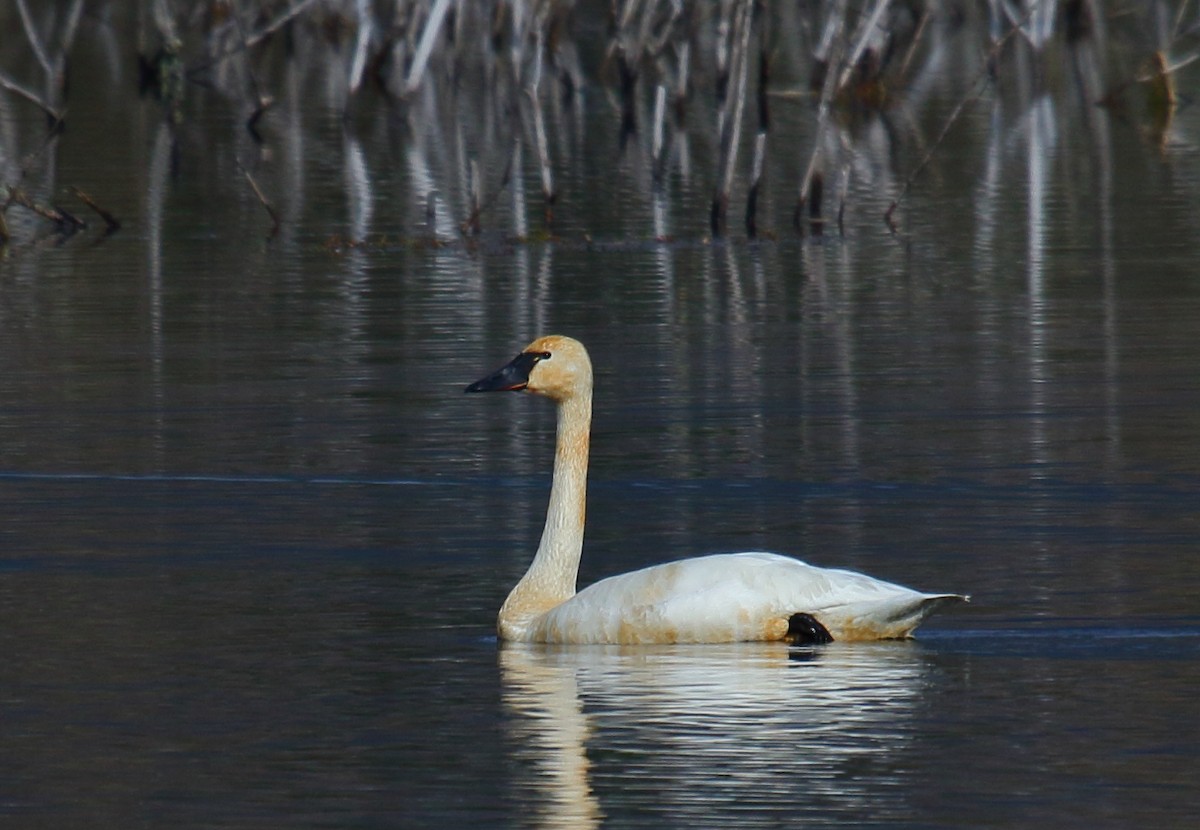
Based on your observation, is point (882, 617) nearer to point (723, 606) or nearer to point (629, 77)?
point (723, 606)

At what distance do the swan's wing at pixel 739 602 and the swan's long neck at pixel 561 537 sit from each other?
31 centimetres

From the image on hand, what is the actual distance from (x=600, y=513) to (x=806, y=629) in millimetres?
2645

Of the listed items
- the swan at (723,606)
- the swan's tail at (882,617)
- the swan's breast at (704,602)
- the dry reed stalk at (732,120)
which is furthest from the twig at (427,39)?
the swan's tail at (882,617)

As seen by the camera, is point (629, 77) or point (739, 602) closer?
→ point (739, 602)

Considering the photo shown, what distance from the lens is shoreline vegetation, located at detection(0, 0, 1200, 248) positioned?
23531mm

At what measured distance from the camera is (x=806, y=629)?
8430mm

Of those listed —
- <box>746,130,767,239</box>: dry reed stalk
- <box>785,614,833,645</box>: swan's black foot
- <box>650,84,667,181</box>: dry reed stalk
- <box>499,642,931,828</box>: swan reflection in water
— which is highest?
<box>650,84,667,181</box>: dry reed stalk

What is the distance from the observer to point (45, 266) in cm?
2119

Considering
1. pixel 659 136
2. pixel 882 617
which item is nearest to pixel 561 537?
pixel 882 617

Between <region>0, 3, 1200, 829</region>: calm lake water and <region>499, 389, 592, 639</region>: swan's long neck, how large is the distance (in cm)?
19

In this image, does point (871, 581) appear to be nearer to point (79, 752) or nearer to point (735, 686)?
point (735, 686)

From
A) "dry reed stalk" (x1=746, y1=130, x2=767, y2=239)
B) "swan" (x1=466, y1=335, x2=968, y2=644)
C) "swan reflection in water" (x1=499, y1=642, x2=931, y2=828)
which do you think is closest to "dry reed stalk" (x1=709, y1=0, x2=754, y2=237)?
"dry reed stalk" (x1=746, y1=130, x2=767, y2=239)

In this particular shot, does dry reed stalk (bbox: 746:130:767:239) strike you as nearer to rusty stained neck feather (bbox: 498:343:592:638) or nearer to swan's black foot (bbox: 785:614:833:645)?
rusty stained neck feather (bbox: 498:343:592:638)

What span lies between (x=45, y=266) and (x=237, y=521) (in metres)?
10.9
